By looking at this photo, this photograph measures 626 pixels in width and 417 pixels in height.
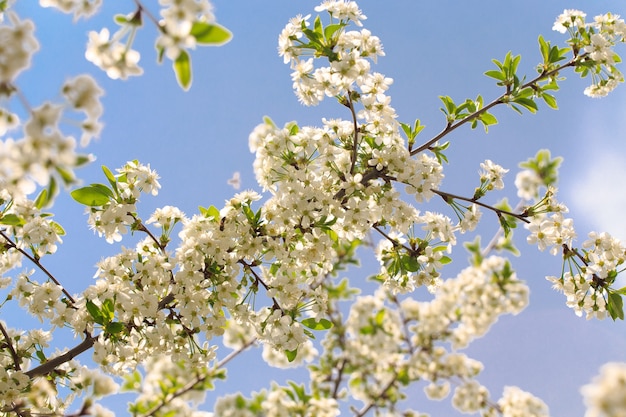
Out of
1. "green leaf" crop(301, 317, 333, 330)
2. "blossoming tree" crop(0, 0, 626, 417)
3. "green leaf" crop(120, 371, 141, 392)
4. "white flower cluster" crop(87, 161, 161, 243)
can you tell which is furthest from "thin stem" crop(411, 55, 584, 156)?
"green leaf" crop(120, 371, 141, 392)

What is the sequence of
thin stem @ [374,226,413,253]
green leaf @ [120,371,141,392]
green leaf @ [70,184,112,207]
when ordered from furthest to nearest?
1. green leaf @ [120,371,141,392]
2. thin stem @ [374,226,413,253]
3. green leaf @ [70,184,112,207]

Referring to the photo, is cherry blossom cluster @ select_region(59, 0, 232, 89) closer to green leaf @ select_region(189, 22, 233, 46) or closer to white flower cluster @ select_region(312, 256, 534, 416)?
green leaf @ select_region(189, 22, 233, 46)

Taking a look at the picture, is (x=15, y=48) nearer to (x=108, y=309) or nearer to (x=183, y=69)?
(x=183, y=69)

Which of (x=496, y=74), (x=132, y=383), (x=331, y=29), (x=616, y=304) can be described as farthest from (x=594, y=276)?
(x=132, y=383)

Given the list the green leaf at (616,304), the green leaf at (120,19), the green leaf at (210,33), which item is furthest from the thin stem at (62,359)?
the green leaf at (616,304)

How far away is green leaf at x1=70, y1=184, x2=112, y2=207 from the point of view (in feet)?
12.6

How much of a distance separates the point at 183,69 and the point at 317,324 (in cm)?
284

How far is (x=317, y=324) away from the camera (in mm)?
4141

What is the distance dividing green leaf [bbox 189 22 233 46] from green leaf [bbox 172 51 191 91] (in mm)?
79

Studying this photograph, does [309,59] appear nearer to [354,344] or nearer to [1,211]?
[1,211]

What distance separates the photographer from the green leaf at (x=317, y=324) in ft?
13.6

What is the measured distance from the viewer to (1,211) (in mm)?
3848

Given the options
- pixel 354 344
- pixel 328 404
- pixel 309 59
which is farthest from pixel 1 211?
pixel 354 344

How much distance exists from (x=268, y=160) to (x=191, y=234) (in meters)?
0.87
